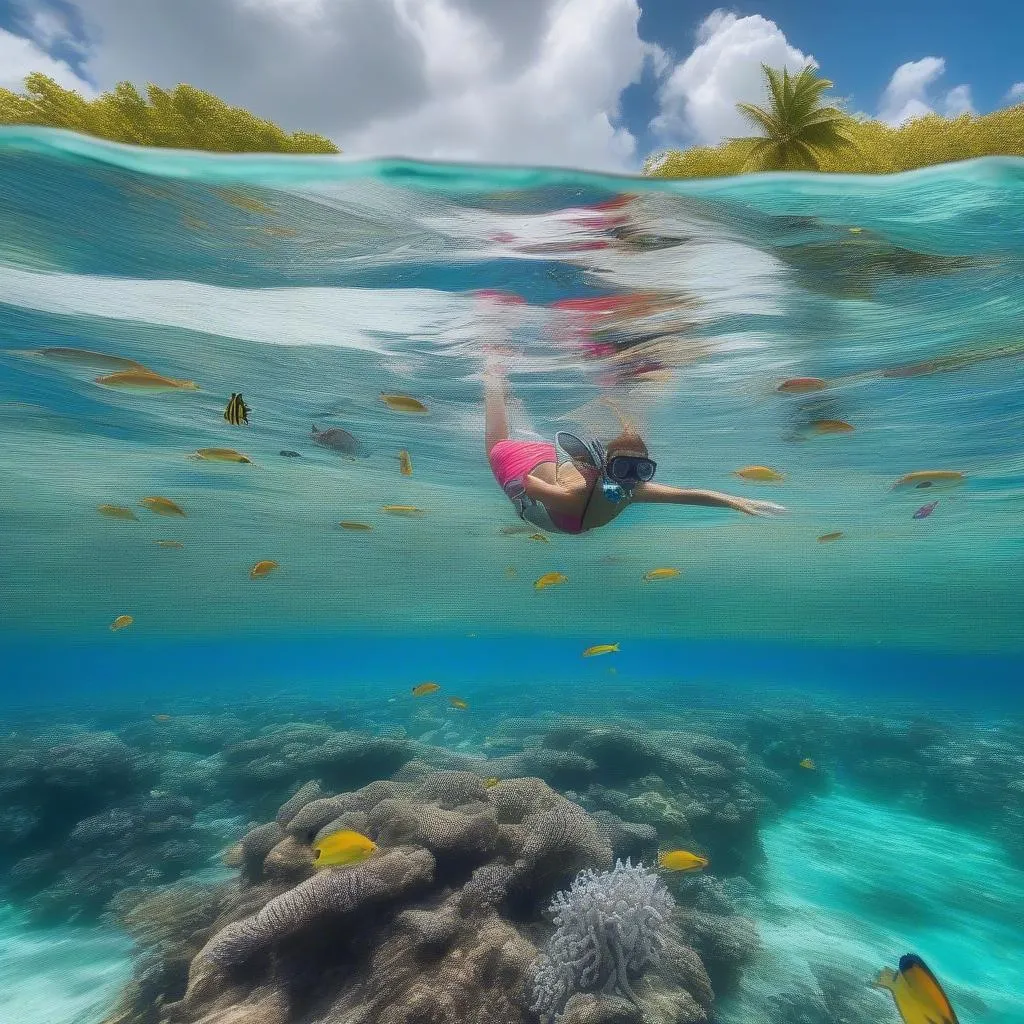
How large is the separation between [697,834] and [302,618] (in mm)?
62860

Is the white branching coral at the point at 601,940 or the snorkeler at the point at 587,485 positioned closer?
the snorkeler at the point at 587,485

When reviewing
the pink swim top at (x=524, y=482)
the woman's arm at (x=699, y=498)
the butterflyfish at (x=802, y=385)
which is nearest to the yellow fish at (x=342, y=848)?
the pink swim top at (x=524, y=482)

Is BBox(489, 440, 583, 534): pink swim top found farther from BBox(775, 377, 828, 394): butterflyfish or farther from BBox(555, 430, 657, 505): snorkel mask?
BBox(775, 377, 828, 394): butterflyfish

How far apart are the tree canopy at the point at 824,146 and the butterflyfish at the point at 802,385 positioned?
4.20 m

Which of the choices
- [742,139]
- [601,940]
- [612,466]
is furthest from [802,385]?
[601,940]

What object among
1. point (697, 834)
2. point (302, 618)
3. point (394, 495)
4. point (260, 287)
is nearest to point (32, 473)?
point (394, 495)

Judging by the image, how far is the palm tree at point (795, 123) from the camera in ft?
36.3

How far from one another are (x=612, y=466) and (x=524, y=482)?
57.2 inches

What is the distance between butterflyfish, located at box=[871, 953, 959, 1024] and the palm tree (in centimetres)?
1177

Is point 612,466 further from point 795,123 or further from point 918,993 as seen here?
point 795,123

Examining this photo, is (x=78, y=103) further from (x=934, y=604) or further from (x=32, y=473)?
(x=934, y=604)

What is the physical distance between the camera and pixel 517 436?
17953 mm

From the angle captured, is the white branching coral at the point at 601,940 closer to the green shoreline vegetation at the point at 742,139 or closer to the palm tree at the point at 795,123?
the green shoreline vegetation at the point at 742,139

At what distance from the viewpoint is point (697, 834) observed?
37.0 ft
